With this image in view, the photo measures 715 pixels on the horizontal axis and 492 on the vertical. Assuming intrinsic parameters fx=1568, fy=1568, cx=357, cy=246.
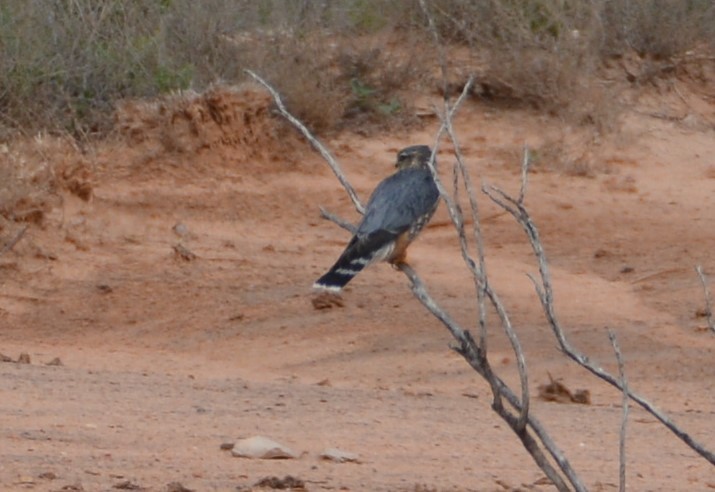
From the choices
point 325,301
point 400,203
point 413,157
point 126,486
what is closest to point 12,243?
point 325,301

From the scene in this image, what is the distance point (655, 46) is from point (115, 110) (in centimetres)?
458

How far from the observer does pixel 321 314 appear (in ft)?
30.6

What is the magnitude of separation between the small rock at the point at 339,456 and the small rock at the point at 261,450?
4.4 inches

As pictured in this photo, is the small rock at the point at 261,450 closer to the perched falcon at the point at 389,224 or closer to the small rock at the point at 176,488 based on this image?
the small rock at the point at 176,488

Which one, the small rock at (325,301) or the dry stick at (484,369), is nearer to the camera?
the dry stick at (484,369)

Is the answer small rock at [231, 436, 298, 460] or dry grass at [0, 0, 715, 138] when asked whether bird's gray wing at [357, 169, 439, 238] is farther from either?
dry grass at [0, 0, 715, 138]

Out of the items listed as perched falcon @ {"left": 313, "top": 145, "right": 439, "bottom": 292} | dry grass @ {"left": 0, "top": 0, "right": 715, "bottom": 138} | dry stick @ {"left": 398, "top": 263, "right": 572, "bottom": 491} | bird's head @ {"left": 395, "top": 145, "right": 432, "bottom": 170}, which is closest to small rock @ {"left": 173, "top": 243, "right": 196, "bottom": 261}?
dry grass @ {"left": 0, "top": 0, "right": 715, "bottom": 138}

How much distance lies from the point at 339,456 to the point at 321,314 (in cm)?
364

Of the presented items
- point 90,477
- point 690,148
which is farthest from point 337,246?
point 90,477

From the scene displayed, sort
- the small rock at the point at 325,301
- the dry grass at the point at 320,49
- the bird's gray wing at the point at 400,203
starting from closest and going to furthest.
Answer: the bird's gray wing at the point at 400,203, the small rock at the point at 325,301, the dry grass at the point at 320,49

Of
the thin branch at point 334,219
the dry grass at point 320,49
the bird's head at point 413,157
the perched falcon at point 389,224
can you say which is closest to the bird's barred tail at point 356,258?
the perched falcon at point 389,224

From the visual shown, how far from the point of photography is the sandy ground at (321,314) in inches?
229

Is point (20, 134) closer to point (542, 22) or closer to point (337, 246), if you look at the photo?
point (337, 246)

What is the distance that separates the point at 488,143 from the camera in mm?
12078
